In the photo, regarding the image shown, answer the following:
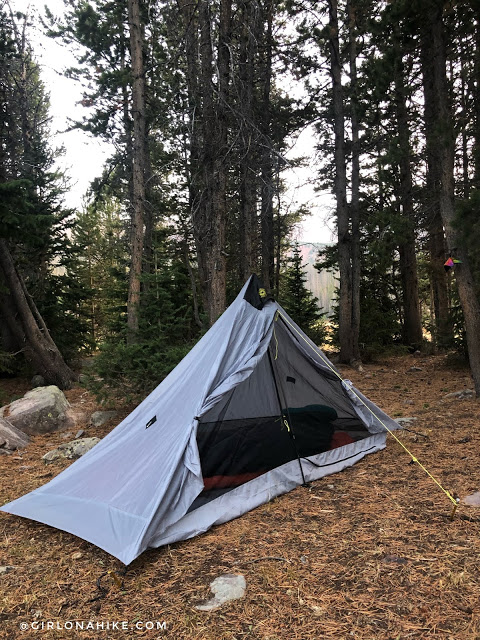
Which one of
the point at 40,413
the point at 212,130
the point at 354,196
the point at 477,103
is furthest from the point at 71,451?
the point at 354,196

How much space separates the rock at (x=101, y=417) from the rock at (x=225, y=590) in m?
4.79

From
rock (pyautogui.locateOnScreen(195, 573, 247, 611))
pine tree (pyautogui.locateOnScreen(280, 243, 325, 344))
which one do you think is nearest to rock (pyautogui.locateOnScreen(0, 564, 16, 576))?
rock (pyautogui.locateOnScreen(195, 573, 247, 611))

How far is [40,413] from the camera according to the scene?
673 cm

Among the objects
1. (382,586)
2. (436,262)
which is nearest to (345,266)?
(436,262)

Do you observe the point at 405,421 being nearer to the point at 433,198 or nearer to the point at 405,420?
the point at 405,420

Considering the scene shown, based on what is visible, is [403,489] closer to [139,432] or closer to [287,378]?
[287,378]

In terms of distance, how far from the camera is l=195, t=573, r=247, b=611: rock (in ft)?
8.00

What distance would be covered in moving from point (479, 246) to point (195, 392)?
5198 millimetres

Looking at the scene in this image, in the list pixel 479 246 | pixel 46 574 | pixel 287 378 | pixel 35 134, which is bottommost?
pixel 46 574

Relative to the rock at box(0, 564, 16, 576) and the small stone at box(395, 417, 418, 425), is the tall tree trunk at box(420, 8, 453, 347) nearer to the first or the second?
the small stone at box(395, 417, 418, 425)

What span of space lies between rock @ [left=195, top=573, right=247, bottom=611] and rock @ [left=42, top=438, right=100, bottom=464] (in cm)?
326

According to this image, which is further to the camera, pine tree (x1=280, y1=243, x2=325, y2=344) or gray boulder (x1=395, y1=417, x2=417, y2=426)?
pine tree (x1=280, y1=243, x2=325, y2=344)

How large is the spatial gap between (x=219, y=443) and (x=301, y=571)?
4.89 feet

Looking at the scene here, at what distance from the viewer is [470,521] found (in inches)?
125
